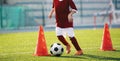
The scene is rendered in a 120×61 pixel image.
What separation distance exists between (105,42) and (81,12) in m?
25.3

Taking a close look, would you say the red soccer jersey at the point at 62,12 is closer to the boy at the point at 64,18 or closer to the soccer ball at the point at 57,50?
the boy at the point at 64,18

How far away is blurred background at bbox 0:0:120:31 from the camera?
32.9 meters

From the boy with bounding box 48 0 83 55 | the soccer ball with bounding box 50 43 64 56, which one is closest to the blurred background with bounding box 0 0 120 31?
the boy with bounding box 48 0 83 55

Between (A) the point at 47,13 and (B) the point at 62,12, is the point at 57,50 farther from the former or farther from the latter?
(A) the point at 47,13

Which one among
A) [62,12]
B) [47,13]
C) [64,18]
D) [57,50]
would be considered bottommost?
[47,13]

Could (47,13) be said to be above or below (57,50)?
below

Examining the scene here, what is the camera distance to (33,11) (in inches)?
1465

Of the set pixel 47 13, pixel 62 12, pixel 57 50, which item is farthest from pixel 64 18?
pixel 47 13

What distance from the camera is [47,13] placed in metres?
36.7

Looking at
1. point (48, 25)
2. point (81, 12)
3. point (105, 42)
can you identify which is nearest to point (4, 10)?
point (48, 25)

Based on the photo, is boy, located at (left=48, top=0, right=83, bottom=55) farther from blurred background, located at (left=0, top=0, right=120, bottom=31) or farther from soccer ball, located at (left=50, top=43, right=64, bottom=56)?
blurred background, located at (left=0, top=0, right=120, bottom=31)

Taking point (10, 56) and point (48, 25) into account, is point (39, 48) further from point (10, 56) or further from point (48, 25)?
point (48, 25)

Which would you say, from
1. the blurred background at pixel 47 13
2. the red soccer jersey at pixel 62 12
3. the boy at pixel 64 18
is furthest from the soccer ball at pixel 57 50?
the blurred background at pixel 47 13

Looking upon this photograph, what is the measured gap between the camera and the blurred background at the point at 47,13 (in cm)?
3288
